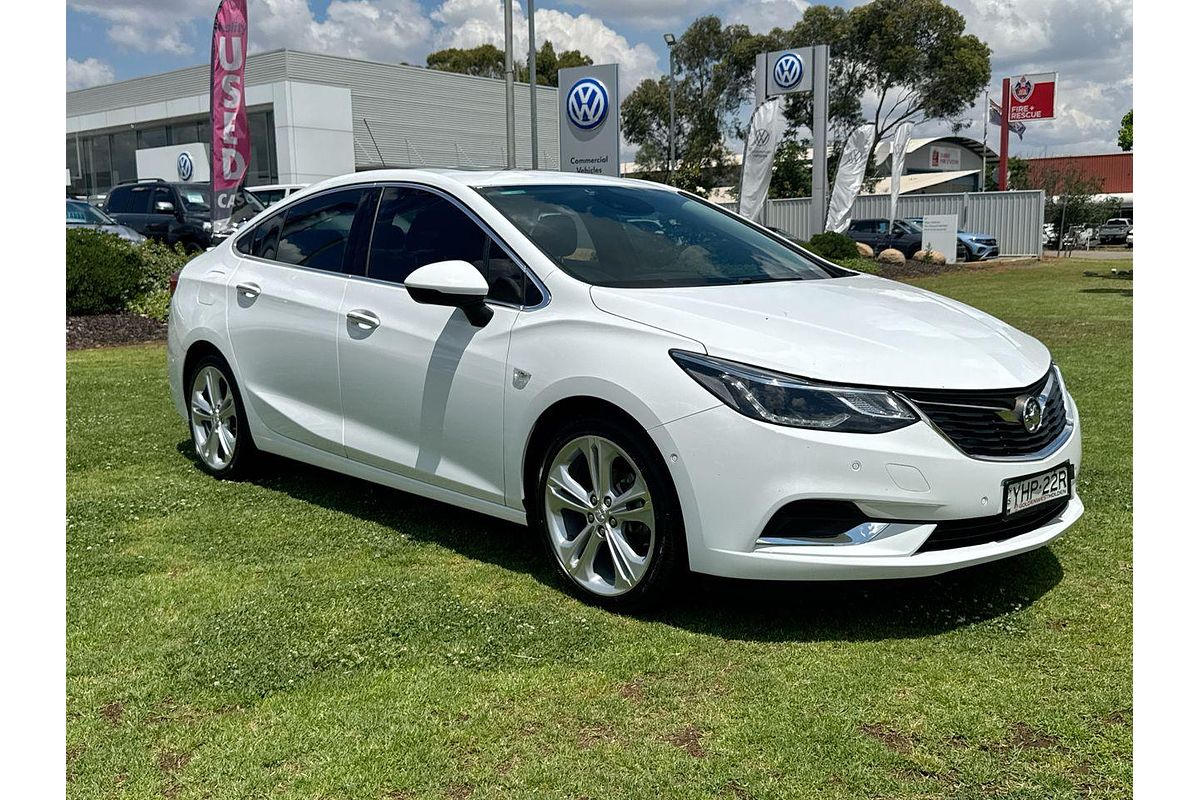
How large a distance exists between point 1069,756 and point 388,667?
216 cm

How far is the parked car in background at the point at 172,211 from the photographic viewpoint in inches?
835

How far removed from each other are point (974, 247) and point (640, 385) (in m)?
33.4

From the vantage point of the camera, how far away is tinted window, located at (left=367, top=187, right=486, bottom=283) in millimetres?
4910

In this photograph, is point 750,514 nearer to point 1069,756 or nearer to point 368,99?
point 1069,756

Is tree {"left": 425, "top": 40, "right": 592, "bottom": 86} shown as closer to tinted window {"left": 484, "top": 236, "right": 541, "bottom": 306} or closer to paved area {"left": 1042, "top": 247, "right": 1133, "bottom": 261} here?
paved area {"left": 1042, "top": 247, "right": 1133, "bottom": 261}

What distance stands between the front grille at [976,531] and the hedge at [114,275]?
1323 cm

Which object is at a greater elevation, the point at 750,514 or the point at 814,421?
the point at 814,421

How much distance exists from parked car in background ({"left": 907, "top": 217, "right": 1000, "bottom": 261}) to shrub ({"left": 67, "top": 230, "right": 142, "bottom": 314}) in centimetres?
2611

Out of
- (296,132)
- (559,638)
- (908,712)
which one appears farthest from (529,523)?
(296,132)

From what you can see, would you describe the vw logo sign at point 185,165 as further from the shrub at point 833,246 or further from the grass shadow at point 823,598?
the grass shadow at point 823,598

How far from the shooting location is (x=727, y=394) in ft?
12.4

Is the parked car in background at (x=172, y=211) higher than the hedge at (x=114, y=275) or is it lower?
higher

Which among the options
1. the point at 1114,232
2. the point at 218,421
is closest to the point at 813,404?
the point at 218,421

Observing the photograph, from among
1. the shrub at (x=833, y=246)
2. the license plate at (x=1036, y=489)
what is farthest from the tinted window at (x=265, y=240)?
the shrub at (x=833, y=246)
